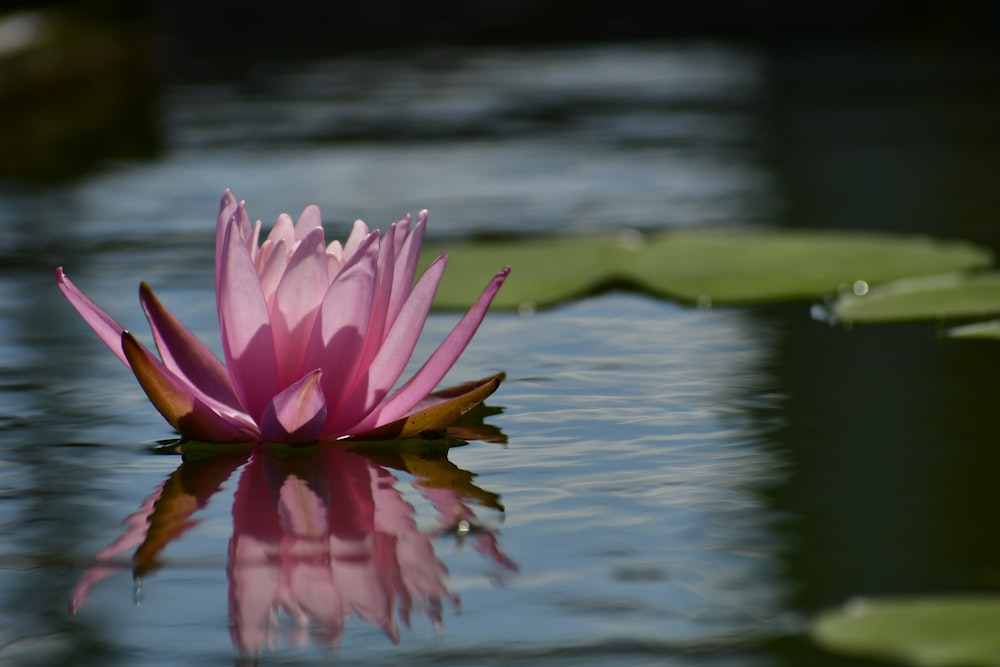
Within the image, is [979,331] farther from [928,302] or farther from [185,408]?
[185,408]

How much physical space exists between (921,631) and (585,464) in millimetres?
483

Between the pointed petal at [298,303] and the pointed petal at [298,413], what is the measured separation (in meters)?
0.03

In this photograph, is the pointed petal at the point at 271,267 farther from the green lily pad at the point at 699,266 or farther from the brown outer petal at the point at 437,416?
the green lily pad at the point at 699,266

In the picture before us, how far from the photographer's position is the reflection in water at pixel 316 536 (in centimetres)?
96

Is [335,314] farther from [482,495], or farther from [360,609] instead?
[360,609]

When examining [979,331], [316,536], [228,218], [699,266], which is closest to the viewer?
[316,536]

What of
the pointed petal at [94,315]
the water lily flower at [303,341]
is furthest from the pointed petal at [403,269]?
the pointed petal at [94,315]

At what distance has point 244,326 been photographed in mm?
1294

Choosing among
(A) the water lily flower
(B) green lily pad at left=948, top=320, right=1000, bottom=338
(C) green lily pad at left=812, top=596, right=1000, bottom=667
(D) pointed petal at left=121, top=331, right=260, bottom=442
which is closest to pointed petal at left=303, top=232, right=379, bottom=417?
(A) the water lily flower

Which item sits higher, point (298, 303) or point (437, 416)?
point (298, 303)

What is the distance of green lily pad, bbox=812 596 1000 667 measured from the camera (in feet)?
2.68

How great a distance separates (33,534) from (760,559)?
0.54m

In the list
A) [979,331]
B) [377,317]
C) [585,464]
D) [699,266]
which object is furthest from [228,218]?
[699,266]

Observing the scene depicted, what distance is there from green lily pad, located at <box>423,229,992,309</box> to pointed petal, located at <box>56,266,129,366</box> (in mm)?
781
